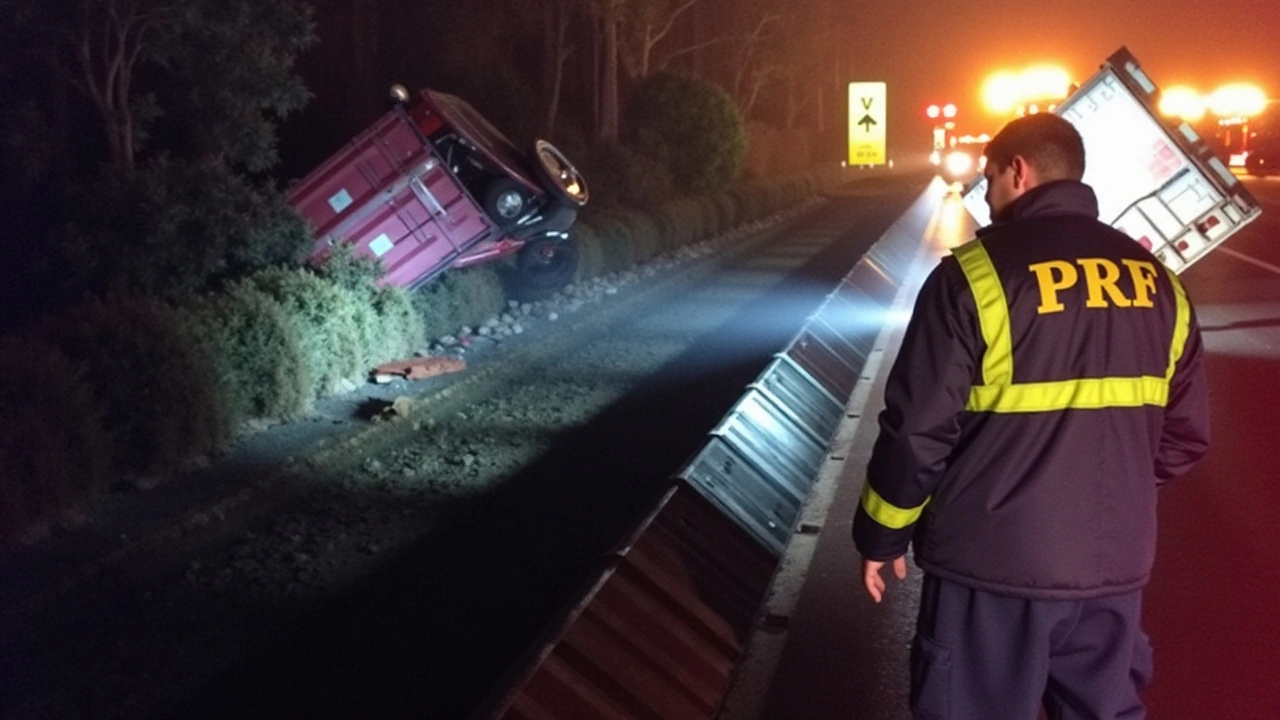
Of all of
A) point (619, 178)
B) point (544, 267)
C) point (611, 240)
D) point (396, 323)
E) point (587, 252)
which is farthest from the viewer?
point (619, 178)

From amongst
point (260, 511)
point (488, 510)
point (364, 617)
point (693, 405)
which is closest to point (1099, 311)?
point (364, 617)

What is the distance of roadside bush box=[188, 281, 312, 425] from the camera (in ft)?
29.0

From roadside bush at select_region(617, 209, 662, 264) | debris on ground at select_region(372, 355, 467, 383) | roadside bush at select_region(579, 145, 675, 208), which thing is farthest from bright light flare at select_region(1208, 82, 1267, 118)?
debris on ground at select_region(372, 355, 467, 383)

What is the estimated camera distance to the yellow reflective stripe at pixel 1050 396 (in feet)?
10.3

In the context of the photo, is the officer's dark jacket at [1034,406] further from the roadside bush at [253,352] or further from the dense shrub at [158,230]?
the dense shrub at [158,230]

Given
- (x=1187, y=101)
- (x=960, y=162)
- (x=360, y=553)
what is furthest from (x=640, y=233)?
(x=1187, y=101)

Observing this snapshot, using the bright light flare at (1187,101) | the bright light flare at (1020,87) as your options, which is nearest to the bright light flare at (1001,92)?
the bright light flare at (1020,87)

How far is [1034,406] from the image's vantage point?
314 centimetres

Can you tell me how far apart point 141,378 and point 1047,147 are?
6.12 metres

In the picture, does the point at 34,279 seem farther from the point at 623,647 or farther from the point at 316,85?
the point at 316,85

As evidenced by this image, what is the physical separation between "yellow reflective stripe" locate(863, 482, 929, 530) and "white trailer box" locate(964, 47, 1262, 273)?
9.62 meters

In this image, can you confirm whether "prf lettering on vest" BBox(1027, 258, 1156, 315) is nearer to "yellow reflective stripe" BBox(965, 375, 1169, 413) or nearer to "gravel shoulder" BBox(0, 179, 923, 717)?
"yellow reflective stripe" BBox(965, 375, 1169, 413)

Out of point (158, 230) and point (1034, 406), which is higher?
point (1034, 406)

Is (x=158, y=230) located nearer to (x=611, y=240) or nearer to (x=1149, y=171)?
(x=1149, y=171)
